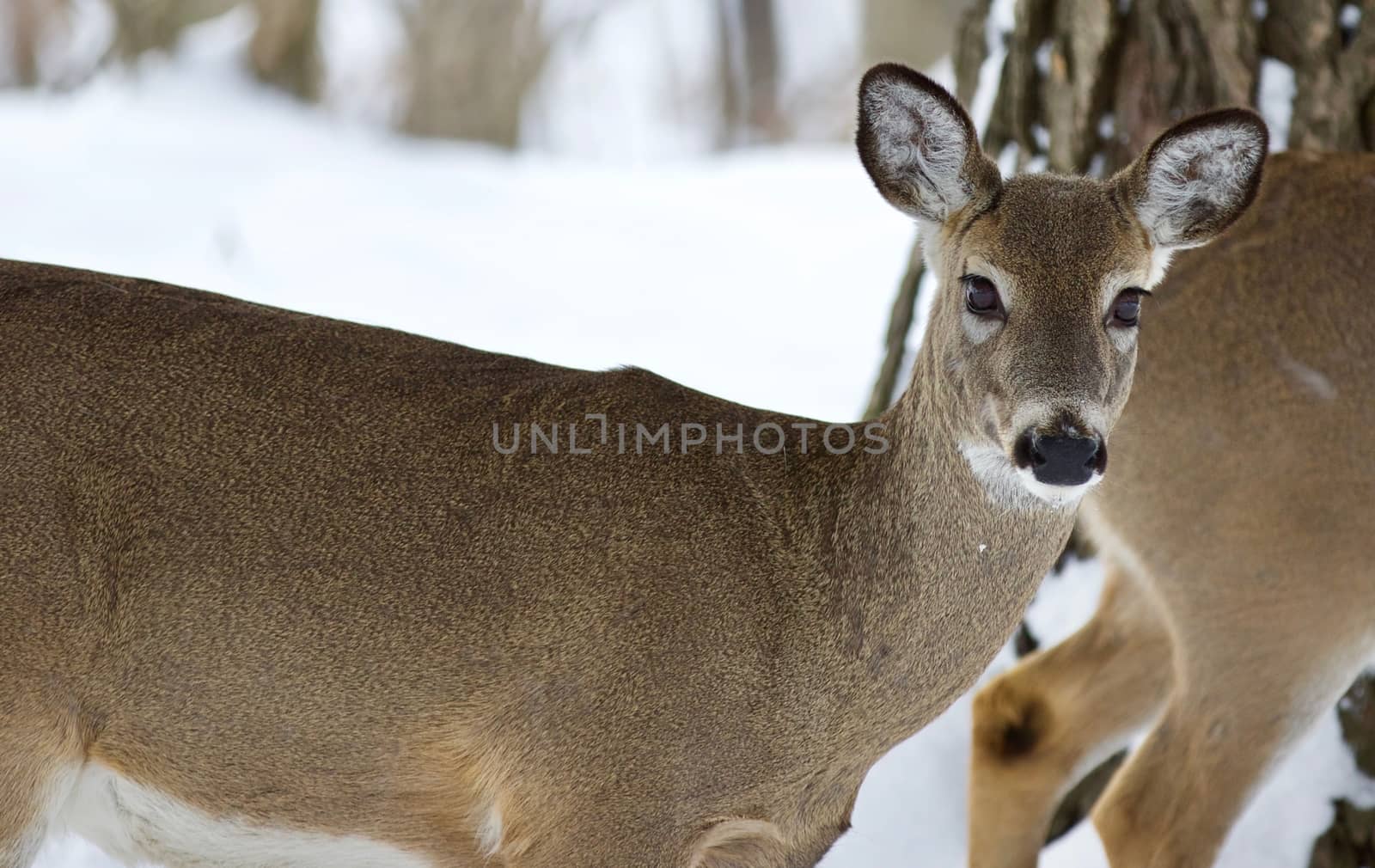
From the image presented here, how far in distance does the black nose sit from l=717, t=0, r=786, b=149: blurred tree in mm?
14952

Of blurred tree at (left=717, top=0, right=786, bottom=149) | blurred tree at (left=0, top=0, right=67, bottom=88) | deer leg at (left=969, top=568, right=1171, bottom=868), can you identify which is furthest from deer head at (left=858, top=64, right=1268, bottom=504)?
blurred tree at (left=717, top=0, right=786, bottom=149)

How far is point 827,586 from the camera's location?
415 cm

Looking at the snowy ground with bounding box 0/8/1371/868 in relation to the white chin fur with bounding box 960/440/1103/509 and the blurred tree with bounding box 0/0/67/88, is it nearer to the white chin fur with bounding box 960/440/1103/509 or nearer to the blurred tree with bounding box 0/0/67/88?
the white chin fur with bounding box 960/440/1103/509

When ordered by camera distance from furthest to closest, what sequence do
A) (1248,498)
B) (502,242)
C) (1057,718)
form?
(502,242)
(1057,718)
(1248,498)

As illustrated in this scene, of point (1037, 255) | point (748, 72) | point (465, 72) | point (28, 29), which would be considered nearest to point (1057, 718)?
point (1037, 255)

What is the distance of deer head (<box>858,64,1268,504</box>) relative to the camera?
3.75 metres

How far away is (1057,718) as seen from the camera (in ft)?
18.0

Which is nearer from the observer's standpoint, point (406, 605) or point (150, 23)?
point (406, 605)

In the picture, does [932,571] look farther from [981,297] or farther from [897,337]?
[897,337]

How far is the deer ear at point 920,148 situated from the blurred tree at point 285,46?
29.2 ft

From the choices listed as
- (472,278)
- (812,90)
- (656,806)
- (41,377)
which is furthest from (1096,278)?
(812,90)

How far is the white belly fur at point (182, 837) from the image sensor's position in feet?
13.1

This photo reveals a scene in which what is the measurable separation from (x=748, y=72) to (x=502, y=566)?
17.6 metres

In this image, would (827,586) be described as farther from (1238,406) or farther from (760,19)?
(760,19)
